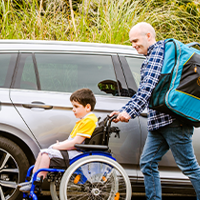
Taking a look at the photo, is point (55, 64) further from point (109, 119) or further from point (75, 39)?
point (75, 39)

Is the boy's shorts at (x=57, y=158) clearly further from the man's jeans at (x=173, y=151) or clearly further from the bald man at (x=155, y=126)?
the man's jeans at (x=173, y=151)

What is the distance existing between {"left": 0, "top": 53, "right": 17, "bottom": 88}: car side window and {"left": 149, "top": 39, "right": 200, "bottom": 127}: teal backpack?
1.49 meters

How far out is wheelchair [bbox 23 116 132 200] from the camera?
2334 millimetres

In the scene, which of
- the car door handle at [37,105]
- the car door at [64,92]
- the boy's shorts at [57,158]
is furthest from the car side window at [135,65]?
the boy's shorts at [57,158]

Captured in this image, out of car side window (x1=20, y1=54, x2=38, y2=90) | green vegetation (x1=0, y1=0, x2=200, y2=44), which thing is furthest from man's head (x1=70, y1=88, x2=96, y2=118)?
green vegetation (x1=0, y1=0, x2=200, y2=44)

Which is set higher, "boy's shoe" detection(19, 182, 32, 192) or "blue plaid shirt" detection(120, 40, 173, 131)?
"blue plaid shirt" detection(120, 40, 173, 131)

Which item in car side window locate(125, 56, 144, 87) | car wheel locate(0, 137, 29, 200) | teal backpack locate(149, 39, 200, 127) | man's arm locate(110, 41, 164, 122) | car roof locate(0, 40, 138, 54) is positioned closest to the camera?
teal backpack locate(149, 39, 200, 127)

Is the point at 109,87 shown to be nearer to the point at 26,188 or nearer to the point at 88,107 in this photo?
the point at 88,107

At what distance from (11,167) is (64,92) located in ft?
2.94

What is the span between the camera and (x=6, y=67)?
114 inches

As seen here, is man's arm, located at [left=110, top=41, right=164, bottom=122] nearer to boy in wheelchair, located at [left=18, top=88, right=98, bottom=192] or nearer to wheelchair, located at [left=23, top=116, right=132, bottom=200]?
wheelchair, located at [left=23, top=116, right=132, bottom=200]

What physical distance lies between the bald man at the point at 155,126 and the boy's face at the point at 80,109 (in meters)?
0.31

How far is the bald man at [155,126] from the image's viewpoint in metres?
2.31

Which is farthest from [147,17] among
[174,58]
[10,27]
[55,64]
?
[174,58]
